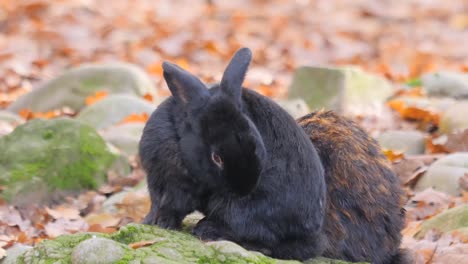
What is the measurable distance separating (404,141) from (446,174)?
148 cm

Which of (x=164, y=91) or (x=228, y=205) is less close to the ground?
(x=228, y=205)

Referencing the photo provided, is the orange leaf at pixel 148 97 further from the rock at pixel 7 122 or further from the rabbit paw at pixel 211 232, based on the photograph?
the rabbit paw at pixel 211 232

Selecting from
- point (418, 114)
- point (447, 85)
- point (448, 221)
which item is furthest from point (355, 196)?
point (447, 85)

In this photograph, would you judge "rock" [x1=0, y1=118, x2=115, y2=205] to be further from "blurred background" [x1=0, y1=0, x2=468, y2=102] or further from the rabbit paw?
"blurred background" [x1=0, y1=0, x2=468, y2=102]

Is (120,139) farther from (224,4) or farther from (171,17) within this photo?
(224,4)

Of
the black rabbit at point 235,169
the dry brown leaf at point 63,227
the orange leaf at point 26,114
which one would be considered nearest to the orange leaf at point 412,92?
the orange leaf at point 26,114

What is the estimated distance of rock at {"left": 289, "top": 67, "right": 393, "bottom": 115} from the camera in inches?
424

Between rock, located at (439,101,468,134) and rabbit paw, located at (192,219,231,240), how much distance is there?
4883 mm

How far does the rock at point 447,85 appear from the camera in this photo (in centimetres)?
1087

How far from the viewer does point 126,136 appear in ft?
29.2

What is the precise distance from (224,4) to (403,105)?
10403 mm

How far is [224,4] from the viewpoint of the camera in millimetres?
20188

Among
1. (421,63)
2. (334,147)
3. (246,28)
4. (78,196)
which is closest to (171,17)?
(246,28)

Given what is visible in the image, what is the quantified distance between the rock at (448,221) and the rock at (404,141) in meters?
2.36
